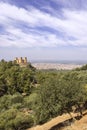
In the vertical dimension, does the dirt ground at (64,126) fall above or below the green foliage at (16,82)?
below

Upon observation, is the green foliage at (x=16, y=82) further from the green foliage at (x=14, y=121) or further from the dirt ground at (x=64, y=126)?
the dirt ground at (x=64, y=126)

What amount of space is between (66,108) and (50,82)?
3355 millimetres

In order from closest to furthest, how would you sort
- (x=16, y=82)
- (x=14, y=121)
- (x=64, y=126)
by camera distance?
(x=64, y=126) < (x=14, y=121) < (x=16, y=82)

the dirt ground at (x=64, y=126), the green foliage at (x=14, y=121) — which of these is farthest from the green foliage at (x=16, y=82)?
the dirt ground at (x=64, y=126)

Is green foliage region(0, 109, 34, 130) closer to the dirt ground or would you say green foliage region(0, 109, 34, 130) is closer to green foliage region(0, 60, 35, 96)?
the dirt ground

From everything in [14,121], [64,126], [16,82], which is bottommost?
[14,121]

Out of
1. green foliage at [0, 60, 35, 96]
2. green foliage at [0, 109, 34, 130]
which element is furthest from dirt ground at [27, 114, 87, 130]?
green foliage at [0, 60, 35, 96]

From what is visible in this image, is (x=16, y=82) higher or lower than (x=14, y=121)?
higher

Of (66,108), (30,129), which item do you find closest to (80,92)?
(66,108)

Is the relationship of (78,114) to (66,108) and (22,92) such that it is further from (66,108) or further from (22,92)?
(22,92)

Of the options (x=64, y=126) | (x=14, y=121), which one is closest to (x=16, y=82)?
(x=14, y=121)

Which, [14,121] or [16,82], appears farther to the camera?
[16,82]

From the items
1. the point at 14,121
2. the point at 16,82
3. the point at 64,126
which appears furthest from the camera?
the point at 16,82

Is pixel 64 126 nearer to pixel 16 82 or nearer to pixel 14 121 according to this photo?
pixel 14 121
